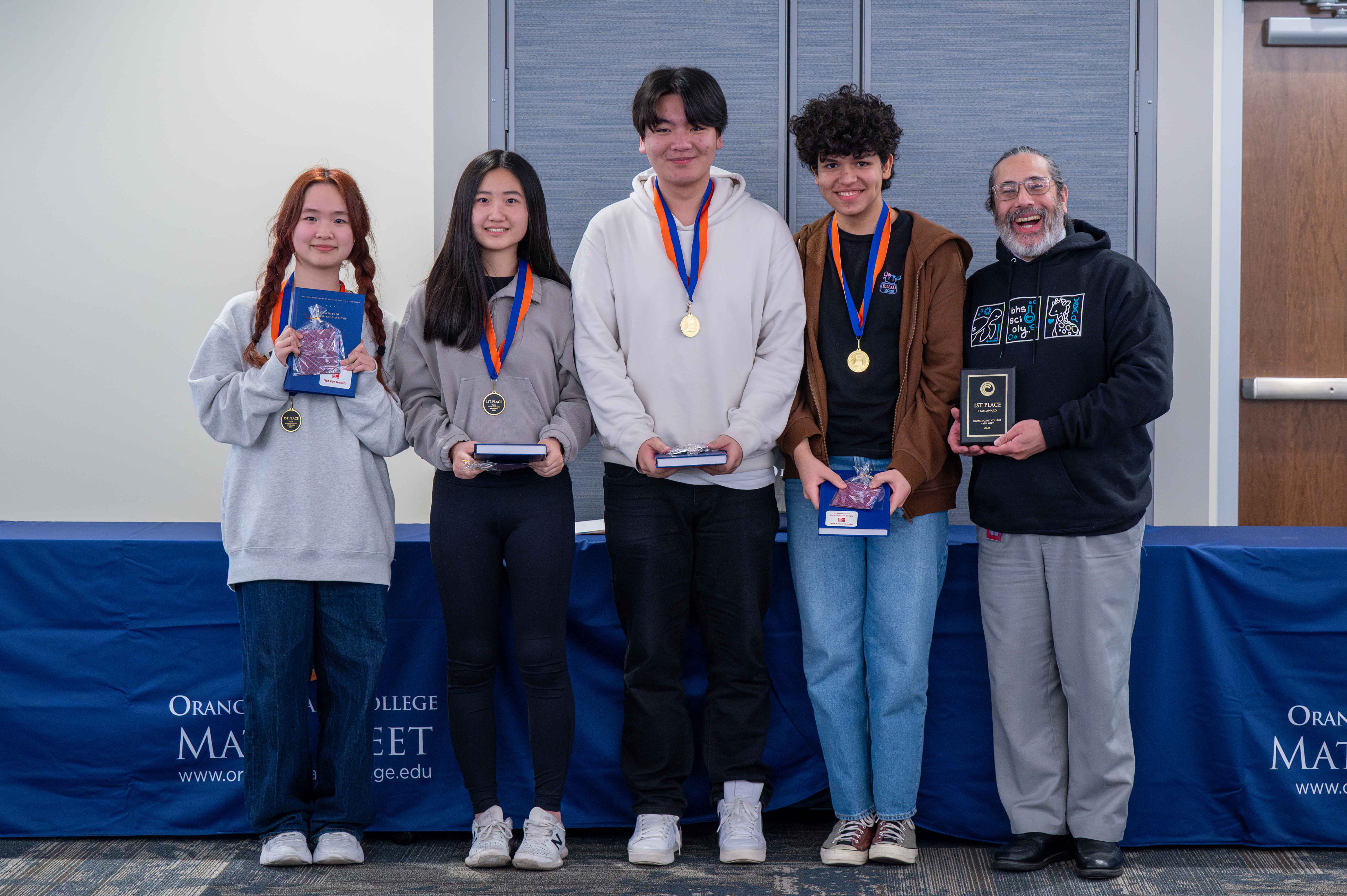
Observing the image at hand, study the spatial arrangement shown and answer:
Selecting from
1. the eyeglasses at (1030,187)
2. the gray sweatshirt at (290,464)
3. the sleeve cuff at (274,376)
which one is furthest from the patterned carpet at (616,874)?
the eyeglasses at (1030,187)

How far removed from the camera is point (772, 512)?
2.33m

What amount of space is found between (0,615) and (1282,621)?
3150 millimetres

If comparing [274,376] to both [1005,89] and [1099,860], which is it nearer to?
[1099,860]

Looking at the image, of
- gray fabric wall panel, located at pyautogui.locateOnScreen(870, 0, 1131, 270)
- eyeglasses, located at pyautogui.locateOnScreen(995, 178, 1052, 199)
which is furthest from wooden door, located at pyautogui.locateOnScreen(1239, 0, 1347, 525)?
eyeglasses, located at pyautogui.locateOnScreen(995, 178, 1052, 199)

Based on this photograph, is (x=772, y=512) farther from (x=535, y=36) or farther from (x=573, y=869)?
(x=535, y=36)

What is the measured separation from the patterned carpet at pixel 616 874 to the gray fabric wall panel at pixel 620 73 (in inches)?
78.2

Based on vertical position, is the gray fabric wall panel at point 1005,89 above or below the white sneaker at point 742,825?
above

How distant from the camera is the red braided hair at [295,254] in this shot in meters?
2.27

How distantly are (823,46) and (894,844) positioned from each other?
93.0 inches

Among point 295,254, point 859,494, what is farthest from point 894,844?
point 295,254

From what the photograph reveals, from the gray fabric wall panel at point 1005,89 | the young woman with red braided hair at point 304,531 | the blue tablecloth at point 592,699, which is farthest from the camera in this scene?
the gray fabric wall panel at point 1005,89

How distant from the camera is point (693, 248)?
232 cm

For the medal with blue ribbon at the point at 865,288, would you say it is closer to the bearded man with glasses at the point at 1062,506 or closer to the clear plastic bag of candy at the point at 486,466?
the bearded man with glasses at the point at 1062,506

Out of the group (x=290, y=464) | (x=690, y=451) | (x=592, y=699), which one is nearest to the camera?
(x=690, y=451)
